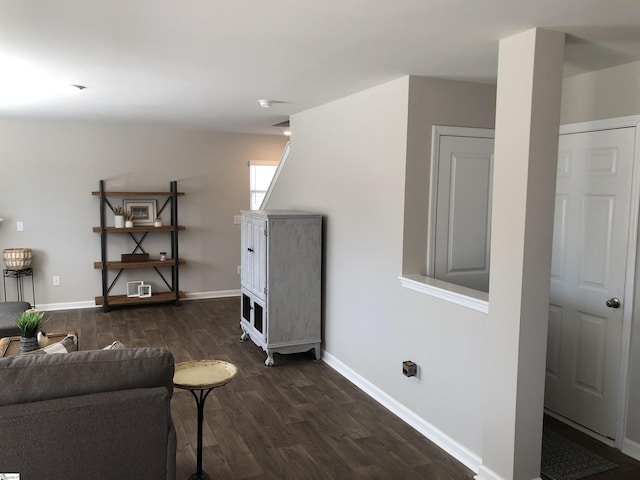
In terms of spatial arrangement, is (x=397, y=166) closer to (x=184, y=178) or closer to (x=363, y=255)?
(x=363, y=255)

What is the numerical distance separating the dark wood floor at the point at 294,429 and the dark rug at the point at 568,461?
0.27 feet

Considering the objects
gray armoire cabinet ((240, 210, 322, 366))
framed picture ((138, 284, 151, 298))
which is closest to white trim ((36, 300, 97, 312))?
framed picture ((138, 284, 151, 298))

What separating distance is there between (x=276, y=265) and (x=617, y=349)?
8.65ft

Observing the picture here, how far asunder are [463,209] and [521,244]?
123 centimetres

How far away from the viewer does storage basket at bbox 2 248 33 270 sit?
232 inches

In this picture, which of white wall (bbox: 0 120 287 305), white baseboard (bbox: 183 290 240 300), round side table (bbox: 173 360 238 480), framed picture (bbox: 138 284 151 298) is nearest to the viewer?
round side table (bbox: 173 360 238 480)

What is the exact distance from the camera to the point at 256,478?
2.84 metres

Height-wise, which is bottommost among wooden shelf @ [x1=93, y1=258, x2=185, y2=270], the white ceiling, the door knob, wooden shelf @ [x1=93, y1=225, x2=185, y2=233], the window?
wooden shelf @ [x1=93, y1=258, x2=185, y2=270]

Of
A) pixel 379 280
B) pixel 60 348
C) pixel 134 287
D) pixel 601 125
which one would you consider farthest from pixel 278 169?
pixel 60 348

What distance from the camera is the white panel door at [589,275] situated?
324 centimetres

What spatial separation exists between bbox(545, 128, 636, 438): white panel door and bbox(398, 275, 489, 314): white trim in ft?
2.76

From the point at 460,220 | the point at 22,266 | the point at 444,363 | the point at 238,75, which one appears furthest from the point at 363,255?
the point at 22,266

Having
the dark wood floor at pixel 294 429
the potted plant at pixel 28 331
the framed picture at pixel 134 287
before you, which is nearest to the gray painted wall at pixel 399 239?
the dark wood floor at pixel 294 429

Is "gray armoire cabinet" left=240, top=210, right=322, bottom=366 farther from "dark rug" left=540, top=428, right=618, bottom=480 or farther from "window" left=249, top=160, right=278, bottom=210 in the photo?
"window" left=249, top=160, right=278, bottom=210
